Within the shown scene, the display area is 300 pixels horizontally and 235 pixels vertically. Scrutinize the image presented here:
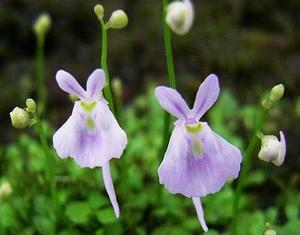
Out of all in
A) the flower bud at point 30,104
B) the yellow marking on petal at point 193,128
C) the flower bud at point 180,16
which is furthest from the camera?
the flower bud at point 30,104

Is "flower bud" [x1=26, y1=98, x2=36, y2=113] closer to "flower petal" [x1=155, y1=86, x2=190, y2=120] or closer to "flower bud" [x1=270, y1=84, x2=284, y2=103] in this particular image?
"flower petal" [x1=155, y1=86, x2=190, y2=120]

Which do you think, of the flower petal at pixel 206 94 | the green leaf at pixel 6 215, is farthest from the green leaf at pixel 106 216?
the flower petal at pixel 206 94

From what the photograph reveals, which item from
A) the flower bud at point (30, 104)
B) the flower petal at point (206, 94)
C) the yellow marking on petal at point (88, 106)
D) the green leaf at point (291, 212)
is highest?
the flower petal at point (206, 94)

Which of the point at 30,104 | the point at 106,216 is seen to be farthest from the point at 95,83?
the point at 106,216

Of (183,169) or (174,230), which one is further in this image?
(174,230)

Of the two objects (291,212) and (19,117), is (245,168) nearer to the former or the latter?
(291,212)

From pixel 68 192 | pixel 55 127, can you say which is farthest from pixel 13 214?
pixel 55 127

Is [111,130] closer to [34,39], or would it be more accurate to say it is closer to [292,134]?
[292,134]

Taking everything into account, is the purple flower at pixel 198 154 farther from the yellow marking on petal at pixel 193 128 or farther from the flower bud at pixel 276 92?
the flower bud at pixel 276 92
